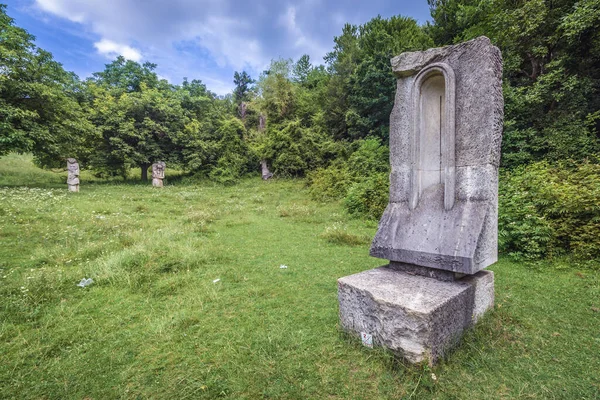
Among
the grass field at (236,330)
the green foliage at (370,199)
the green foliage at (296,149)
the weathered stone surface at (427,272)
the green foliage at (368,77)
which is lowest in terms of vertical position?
the grass field at (236,330)

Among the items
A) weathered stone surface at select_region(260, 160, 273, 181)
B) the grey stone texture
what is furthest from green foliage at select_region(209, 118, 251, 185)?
the grey stone texture

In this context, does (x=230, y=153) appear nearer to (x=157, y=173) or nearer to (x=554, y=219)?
(x=157, y=173)

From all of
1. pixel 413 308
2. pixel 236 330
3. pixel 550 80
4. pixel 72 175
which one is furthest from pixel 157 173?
pixel 550 80

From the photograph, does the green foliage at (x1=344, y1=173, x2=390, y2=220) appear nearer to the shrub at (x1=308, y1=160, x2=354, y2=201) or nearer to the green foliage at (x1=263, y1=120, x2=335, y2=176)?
the shrub at (x1=308, y1=160, x2=354, y2=201)

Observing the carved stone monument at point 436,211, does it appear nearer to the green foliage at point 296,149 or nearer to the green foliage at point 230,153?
the green foliage at point 296,149

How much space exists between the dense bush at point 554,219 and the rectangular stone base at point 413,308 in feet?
10.8

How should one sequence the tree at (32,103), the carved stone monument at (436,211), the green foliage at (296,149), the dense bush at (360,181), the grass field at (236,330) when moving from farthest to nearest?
the green foliage at (296,149) < the tree at (32,103) < the dense bush at (360,181) < the carved stone monument at (436,211) < the grass field at (236,330)

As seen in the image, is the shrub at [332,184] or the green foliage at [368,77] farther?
the green foliage at [368,77]

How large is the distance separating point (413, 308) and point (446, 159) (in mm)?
1739

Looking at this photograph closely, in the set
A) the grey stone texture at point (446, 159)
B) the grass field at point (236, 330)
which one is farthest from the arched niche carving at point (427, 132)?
the grass field at point (236, 330)

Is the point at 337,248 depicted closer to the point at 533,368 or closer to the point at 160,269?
the point at 160,269

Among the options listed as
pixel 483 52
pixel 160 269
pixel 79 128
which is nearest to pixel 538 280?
pixel 483 52

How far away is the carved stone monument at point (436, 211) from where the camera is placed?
2549 millimetres

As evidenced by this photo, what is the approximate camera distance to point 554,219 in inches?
225
